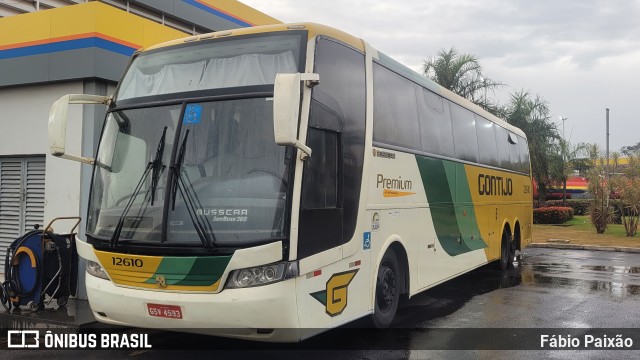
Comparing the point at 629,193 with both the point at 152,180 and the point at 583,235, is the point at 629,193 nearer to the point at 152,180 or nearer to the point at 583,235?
the point at 583,235

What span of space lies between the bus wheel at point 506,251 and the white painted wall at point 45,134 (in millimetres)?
8989

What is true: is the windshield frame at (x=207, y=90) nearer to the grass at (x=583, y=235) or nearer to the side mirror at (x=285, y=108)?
the side mirror at (x=285, y=108)

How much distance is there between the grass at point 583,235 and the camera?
20.2m

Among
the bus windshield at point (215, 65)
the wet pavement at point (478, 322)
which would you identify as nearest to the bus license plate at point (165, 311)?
the wet pavement at point (478, 322)

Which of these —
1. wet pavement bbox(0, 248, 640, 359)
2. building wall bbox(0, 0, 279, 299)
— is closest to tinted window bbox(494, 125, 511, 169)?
wet pavement bbox(0, 248, 640, 359)

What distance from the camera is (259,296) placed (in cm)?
477

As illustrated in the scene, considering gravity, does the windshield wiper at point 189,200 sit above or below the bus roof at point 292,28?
below

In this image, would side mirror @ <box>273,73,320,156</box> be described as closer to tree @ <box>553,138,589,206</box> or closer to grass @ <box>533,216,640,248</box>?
grass @ <box>533,216,640,248</box>

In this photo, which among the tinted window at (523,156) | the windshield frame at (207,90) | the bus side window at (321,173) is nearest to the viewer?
the bus side window at (321,173)

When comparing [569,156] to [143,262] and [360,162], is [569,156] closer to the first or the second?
[360,162]

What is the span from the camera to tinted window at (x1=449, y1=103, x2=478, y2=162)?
380 inches

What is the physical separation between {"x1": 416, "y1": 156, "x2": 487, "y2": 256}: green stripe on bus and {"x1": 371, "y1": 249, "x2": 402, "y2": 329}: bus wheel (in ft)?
4.88

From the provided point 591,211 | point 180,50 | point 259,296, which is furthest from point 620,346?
point 591,211

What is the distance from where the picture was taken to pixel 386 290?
6.93 meters
